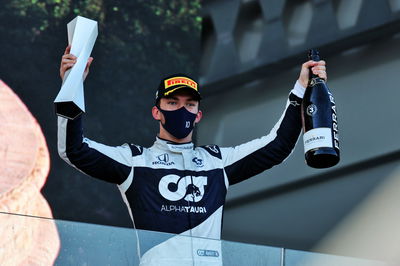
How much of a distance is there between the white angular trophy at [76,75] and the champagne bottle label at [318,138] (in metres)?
0.74

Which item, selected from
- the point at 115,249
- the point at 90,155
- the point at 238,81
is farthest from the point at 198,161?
the point at 238,81

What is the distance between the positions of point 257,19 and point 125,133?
160 centimetres

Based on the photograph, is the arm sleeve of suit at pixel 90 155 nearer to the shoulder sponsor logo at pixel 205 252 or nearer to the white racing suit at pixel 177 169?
the white racing suit at pixel 177 169

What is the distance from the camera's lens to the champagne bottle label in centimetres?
280

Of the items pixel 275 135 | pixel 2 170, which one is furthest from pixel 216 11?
pixel 275 135

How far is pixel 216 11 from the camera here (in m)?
6.38

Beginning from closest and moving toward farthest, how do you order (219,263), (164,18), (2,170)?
(219,263)
(2,170)
(164,18)

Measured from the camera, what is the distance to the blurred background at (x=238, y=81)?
16.9 feet

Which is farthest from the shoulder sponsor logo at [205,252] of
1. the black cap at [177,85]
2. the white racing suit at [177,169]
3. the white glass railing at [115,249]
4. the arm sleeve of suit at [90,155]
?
the black cap at [177,85]

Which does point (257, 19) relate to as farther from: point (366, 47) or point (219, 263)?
point (219, 263)

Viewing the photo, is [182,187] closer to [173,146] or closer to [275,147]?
[173,146]

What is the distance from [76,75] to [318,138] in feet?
2.62

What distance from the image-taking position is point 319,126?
288cm

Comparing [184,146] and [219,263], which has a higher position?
[184,146]
